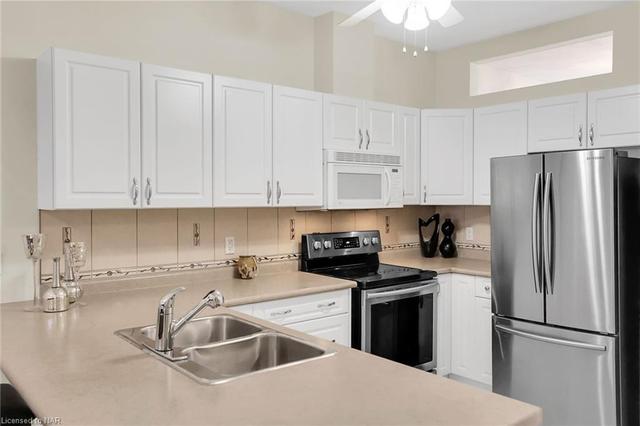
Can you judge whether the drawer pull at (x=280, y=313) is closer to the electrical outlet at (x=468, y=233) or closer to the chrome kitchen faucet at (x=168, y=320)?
the chrome kitchen faucet at (x=168, y=320)

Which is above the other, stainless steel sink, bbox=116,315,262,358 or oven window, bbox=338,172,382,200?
oven window, bbox=338,172,382,200

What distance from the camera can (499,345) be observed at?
10.8 ft

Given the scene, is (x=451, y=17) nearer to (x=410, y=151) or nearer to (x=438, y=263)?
(x=410, y=151)

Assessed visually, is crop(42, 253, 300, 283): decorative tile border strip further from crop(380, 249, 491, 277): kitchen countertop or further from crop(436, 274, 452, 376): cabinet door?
crop(436, 274, 452, 376): cabinet door

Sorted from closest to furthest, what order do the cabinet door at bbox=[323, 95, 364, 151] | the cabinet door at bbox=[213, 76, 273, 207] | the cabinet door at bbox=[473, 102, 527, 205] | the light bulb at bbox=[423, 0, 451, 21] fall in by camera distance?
the light bulb at bbox=[423, 0, 451, 21] → the cabinet door at bbox=[213, 76, 273, 207] → the cabinet door at bbox=[323, 95, 364, 151] → the cabinet door at bbox=[473, 102, 527, 205]

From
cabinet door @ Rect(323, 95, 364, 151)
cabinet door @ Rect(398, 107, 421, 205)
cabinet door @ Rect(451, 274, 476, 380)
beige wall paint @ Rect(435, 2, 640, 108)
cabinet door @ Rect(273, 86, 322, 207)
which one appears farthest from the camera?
cabinet door @ Rect(398, 107, 421, 205)

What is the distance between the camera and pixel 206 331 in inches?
88.4

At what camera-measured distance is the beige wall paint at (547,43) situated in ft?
11.9

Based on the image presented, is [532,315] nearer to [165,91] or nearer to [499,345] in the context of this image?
[499,345]

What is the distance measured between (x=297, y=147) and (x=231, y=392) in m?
2.16

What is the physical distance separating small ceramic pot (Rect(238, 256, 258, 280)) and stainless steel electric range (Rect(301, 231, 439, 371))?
48 centimetres

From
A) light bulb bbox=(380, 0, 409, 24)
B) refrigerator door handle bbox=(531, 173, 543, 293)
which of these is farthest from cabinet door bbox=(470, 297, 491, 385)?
light bulb bbox=(380, 0, 409, 24)

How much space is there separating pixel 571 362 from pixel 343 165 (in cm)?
183

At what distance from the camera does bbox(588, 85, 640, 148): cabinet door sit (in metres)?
3.32
